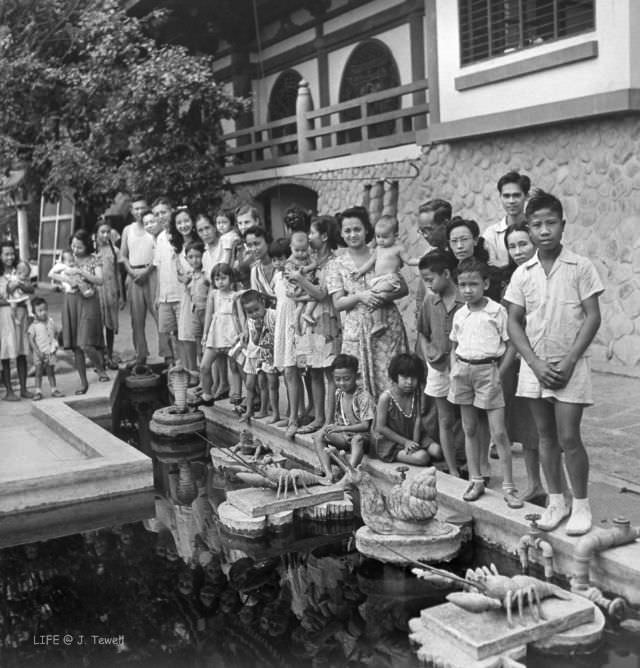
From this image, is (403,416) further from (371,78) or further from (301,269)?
(371,78)

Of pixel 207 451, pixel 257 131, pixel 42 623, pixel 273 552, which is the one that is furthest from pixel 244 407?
pixel 257 131

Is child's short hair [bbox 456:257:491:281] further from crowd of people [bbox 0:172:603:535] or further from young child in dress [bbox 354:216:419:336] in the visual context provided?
young child in dress [bbox 354:216:419:336]

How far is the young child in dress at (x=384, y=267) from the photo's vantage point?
19.7 ft

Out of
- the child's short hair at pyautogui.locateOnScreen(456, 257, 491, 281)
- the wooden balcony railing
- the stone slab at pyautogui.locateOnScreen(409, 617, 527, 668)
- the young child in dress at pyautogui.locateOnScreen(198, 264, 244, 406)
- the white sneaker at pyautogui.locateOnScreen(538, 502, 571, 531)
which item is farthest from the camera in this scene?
the wooden balcony railing

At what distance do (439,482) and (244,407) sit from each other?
2.75m

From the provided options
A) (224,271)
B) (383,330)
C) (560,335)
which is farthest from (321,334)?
(560,335)

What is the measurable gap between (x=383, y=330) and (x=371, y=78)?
24.6ft

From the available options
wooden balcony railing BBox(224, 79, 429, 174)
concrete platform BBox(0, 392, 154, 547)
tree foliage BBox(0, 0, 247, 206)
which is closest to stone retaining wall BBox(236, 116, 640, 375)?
wooden balcony railing BBox(224, 79, 429, 174)

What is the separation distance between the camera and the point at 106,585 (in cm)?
480

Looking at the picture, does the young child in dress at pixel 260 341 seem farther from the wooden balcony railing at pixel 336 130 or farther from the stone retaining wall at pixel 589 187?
the wooden balcony railing at pixel 336 130

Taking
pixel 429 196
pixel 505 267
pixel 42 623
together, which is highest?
pixel 429 196

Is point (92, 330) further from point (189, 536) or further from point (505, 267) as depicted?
point (505, 267)

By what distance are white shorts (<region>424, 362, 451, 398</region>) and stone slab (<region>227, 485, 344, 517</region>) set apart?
2.60 ft

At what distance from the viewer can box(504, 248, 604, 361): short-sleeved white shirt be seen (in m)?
4.29
